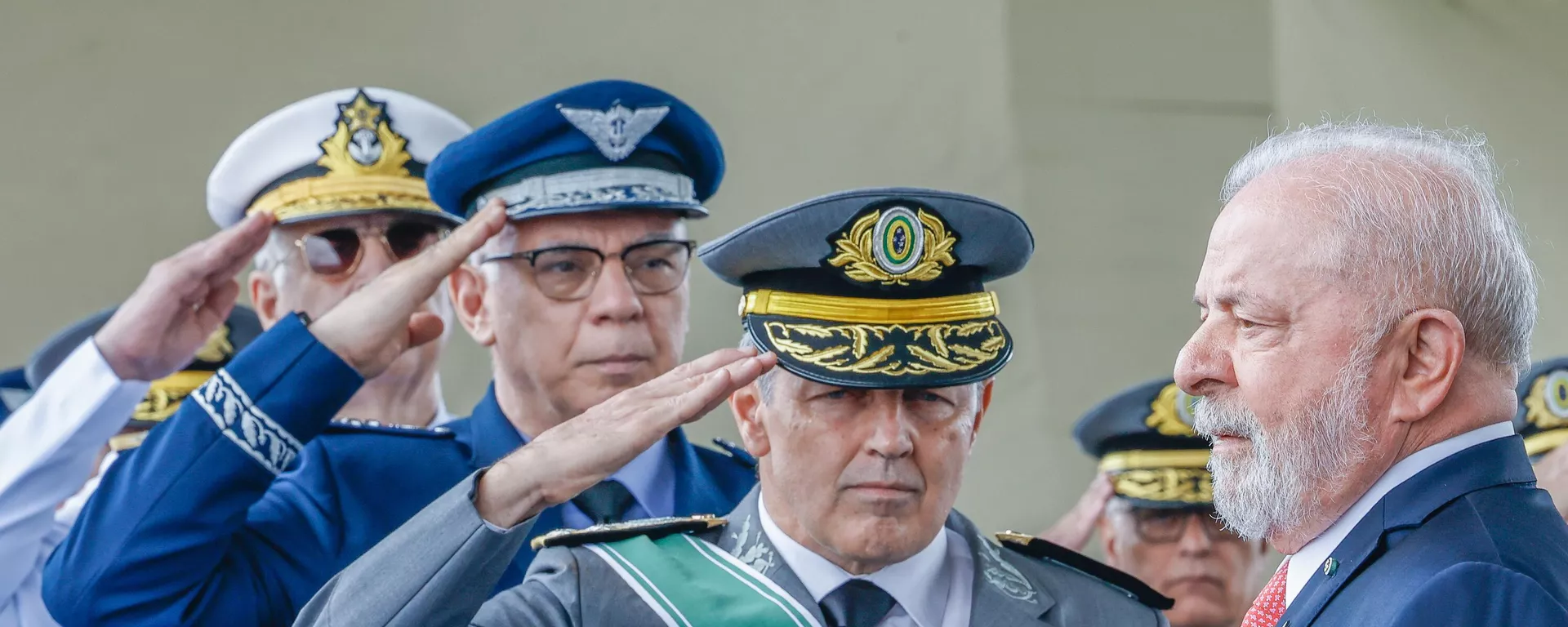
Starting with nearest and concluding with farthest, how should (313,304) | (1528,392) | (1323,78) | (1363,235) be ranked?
(1363,235), (313,304), (1528,392), (1323,78)

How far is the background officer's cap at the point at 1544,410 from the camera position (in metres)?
4.18

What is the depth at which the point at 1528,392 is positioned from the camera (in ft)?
14.0

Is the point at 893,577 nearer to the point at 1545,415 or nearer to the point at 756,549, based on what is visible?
the point at 756,549

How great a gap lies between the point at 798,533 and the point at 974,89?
3.46 metres

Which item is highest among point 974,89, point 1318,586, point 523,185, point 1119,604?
point 974,89

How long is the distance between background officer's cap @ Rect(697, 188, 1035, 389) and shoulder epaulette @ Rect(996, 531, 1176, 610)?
34cm

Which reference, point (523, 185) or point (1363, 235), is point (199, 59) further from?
point (1363, 235)

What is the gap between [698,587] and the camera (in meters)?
2.69

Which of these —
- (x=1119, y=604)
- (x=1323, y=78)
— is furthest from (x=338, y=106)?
(x=1323, y=78)

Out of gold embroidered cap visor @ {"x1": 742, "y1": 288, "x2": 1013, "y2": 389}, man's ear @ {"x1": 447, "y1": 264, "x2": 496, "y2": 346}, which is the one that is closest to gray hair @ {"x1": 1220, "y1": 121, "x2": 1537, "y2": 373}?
gold embroidered cap visor @ {"x1": 742, "y1": 288, "x2": 1013, "y2": 389}

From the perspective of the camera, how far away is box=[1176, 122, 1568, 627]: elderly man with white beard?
2.05 meters

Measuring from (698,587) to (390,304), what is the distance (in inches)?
28.5

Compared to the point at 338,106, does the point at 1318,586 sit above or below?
below

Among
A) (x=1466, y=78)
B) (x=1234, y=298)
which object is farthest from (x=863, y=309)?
(x=1466, y=78)
